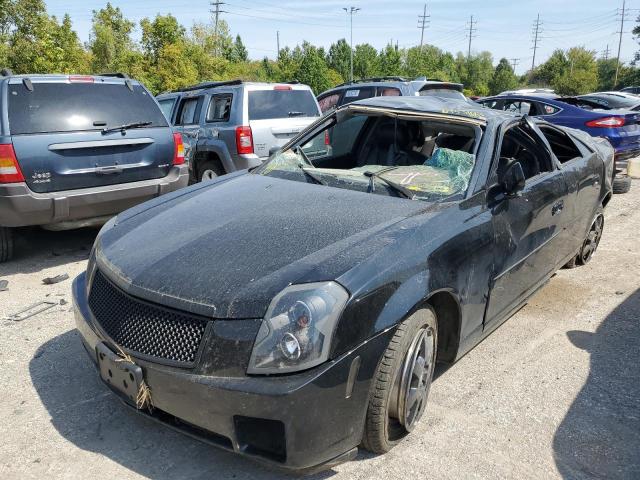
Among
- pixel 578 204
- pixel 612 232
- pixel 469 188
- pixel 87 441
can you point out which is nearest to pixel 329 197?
pixel 469 188

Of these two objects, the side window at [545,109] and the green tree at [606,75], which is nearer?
the side window at [545,109]

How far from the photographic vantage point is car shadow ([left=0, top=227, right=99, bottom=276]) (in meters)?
5.41

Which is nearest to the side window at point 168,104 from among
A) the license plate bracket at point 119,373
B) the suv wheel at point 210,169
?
the suv wheel at point 210,169

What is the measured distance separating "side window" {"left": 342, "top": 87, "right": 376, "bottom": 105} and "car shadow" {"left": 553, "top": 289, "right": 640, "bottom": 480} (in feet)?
23.0

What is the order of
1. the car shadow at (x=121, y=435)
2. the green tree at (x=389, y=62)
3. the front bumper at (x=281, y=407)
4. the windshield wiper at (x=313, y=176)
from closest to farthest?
1. the front bumper at (x=281, y=407)
2. the car shadow at (x=121, y=435)
3. the windshield wiper at (x=313, y=176)
4. the green tree at (x=389, y=62)

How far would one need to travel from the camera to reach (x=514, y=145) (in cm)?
406

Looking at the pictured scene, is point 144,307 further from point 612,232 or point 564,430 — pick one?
point 612,232

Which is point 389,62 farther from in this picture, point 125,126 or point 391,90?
point 125,126

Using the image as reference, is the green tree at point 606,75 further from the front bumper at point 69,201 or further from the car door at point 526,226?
the front bumper at point 69,201

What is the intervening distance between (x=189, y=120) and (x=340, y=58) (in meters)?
52.4

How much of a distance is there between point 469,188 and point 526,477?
1568mm

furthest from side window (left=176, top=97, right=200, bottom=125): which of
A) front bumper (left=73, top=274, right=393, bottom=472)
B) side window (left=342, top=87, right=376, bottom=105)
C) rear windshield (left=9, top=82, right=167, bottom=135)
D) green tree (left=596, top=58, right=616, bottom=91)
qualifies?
green tree (left=596, top=58, right=616, bottom=91)

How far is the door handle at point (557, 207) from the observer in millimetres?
4060

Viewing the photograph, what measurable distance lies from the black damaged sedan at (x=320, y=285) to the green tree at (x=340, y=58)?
55.3 metres
